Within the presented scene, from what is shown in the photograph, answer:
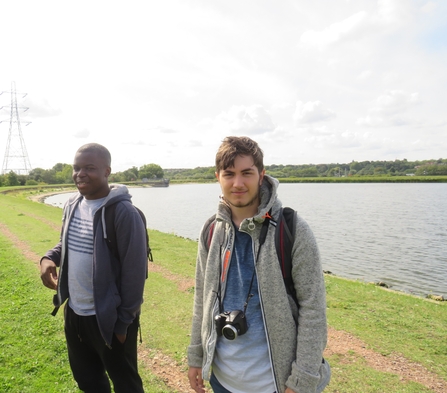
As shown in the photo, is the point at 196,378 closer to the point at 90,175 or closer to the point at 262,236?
the point at 262,236

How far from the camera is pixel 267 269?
186 centimetres

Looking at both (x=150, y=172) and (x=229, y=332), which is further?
(x=150, y=172)

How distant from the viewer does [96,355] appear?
9.41 feet

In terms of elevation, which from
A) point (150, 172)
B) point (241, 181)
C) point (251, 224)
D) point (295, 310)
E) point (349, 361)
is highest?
point (150, 172)

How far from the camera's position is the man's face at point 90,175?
2.72 m

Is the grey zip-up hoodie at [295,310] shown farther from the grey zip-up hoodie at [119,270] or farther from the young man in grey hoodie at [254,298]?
the grey zip-up hoodie at [119,270]

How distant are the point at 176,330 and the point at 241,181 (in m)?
4.44

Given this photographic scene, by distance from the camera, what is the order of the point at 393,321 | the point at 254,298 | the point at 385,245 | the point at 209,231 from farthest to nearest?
the point at 385,245, the point at 393,321, the point at 209,231, the point at 254,298

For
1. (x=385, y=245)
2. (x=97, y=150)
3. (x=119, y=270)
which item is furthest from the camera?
(x=385, y=245)

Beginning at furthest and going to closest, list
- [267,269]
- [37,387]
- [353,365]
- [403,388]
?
[353,365]
[403,388]
[37,387]
[267,269]

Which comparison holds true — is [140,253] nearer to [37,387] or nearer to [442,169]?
[37,387]

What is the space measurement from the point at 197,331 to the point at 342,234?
19.6 m

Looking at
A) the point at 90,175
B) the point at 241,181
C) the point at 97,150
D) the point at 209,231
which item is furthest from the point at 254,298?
the point at 97,150

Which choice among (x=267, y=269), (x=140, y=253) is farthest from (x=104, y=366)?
(x=267, y=269)
